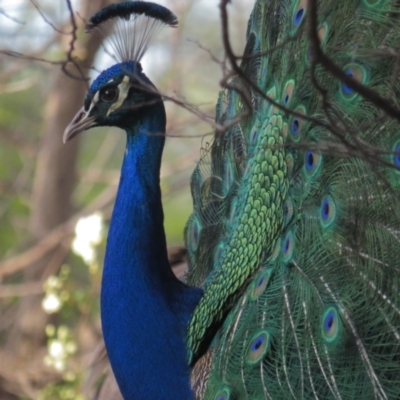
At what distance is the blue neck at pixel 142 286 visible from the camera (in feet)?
8.07

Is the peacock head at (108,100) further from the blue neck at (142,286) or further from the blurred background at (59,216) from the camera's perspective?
the blurred background at (59,216)

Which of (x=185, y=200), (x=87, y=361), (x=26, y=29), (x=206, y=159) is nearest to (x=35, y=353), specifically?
(x=87, y=361)

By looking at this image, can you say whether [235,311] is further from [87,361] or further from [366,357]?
[87,361]

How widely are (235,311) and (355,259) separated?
1.31 feet

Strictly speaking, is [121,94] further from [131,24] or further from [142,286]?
[142,286]

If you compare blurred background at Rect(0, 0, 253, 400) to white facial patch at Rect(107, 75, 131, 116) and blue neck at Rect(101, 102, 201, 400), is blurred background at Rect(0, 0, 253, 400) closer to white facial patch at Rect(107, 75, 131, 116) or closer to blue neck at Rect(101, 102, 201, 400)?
blue neck at Rect(101, 102, 201, 400)

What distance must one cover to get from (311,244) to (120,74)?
67cm

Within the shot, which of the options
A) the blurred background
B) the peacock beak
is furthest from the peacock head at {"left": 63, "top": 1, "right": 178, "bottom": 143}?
the blurred background

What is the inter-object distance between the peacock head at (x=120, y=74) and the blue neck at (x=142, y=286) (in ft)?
0.22

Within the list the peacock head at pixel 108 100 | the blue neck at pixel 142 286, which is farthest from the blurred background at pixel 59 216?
the peacock head at pixel 108 100

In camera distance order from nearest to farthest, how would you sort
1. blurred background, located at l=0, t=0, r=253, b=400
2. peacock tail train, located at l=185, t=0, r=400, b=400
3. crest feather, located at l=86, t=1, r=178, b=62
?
peacock tail train, located at l=185, t=0, r=400, b=400
crest feather, located at l=86, t=1, r=178, b=62
blurred background, located at l=0, t=0, r=253, b=400

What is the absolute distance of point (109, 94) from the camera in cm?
246

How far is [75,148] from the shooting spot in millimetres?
4520

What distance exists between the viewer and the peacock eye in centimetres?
246
